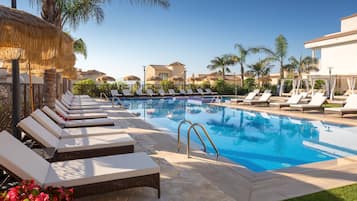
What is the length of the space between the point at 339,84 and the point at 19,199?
3004cm

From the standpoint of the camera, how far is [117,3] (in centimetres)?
895

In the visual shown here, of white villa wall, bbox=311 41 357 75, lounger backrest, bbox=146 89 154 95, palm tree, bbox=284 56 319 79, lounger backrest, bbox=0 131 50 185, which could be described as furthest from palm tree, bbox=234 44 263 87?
lounger backrest, bbox=0 131 50 185

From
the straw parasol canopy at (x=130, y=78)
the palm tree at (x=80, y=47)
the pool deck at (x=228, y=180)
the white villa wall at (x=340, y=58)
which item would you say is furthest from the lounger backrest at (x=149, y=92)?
the pool deck at (x=228, y=180)

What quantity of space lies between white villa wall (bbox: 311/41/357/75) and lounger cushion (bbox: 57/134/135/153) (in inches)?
840

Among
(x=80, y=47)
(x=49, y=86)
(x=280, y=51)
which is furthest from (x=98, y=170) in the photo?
(x=280, y=51)

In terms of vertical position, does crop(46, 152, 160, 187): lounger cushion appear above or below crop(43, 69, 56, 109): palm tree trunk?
below

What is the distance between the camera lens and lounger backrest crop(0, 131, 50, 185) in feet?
9.20

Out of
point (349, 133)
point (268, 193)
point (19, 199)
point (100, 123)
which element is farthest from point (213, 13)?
point (19, 199)

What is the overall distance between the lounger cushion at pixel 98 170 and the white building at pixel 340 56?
20646mm

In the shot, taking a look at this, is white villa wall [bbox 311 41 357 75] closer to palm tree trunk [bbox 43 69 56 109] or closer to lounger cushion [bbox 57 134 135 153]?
palm tree trunk [bbox 43 69 56 109]

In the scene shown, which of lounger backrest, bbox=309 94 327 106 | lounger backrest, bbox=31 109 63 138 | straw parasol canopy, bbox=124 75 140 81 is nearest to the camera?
lounger backrest, bbox=31 109 63 138

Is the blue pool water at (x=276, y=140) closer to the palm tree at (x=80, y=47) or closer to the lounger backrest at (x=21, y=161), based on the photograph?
the lounger backrest at (x=21, y=161)

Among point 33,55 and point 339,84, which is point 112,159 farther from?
point 339,84

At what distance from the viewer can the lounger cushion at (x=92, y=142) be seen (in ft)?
13.7
